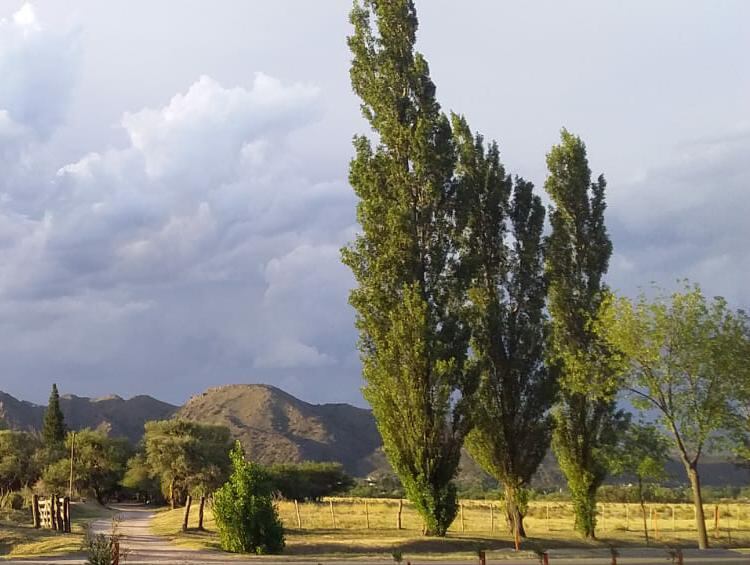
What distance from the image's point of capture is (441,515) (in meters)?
32.5

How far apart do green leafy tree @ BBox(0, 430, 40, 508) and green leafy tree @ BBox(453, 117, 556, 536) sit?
59.8 m

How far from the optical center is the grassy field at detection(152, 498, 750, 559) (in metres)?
31.4

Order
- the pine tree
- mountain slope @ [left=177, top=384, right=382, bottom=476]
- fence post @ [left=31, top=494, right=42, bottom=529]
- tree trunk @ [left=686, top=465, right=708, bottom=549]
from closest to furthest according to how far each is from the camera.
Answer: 1. tree trunk @ [left=686, top=465, right=708, bottom=549]
2. fence post @ [left=31, top=494, right=42, bottom=529]
3. the pine tree
4. mountain slope @ [left=177, top=384, right=382, bottom=476]

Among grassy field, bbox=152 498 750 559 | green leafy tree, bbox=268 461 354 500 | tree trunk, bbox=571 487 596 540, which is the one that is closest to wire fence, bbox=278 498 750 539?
grassy field, bbox=152 498 750 559

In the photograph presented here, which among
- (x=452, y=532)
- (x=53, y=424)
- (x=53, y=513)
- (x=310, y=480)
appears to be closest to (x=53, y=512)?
(x=53, y=513)

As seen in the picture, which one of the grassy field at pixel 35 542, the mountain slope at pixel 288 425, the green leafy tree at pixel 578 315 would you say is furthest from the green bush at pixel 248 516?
the mountain slope at pixel 288 425

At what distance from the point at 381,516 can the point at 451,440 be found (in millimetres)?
24014

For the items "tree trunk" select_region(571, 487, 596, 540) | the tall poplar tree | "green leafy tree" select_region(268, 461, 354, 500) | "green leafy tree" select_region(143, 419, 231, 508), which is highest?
the tall poplar tree

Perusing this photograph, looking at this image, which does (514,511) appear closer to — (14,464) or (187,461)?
(187,461)

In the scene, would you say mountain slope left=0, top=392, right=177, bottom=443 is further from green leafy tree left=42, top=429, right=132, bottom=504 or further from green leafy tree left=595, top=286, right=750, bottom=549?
green leafy tree left=595, top=286, right=750, bottom=549

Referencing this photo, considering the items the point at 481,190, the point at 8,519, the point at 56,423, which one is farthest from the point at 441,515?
the point at 56,423

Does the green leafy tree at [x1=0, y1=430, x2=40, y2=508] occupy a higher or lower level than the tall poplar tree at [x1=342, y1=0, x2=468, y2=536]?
lower

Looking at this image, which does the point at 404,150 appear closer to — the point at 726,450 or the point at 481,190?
the point at 481,190

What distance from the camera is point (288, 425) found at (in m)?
168
